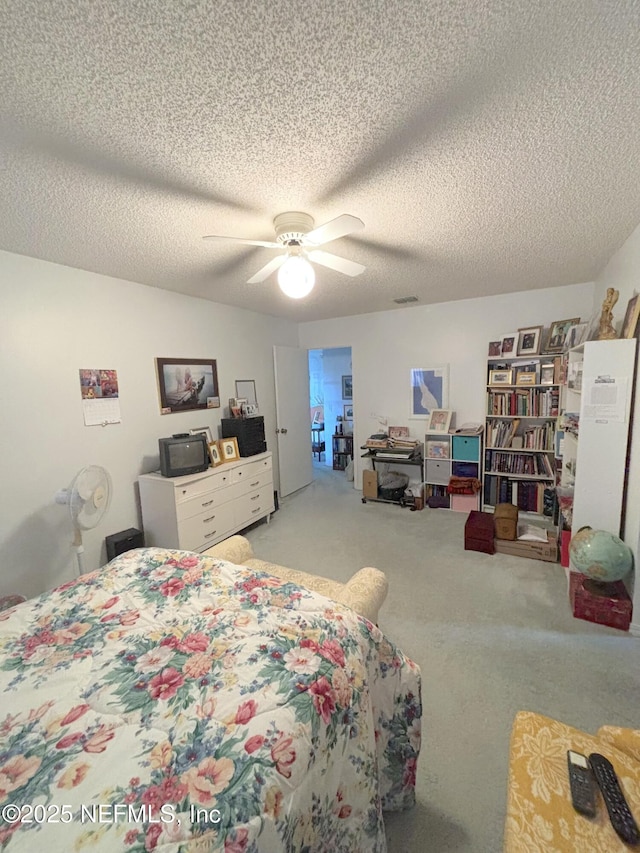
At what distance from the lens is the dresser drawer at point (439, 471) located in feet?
13.3

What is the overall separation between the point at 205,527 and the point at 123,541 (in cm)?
63

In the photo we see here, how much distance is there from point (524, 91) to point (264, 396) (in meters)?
3.63

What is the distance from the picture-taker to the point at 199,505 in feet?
9.70

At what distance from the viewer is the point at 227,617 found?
3.84ft

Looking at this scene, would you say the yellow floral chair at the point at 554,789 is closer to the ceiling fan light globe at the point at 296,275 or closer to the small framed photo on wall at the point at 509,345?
the ceiling fan light globe at the point at 296,275

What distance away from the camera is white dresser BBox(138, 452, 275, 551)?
280 centimetres

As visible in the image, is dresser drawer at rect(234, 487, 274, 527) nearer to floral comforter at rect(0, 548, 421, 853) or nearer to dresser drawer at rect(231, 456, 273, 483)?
dresser drawer at rect(231, 456, 273, 483)

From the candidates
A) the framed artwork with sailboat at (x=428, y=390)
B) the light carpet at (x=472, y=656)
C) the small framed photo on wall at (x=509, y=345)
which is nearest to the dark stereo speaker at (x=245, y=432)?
the light carpet at (x=472, y=656)

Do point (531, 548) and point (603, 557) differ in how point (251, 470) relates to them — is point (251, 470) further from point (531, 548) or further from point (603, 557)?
point (603, 557)

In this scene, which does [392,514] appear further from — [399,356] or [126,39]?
[126,39]

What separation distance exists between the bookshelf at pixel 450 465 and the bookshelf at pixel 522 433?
0.35 ft

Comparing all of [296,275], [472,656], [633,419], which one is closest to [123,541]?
[296,275]

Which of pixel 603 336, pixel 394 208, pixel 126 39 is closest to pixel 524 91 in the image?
pixel 394 208

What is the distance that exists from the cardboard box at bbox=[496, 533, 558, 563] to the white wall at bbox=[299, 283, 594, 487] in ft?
5.00
